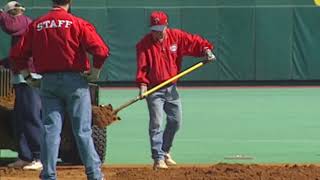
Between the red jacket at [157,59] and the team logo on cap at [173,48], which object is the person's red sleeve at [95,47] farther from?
the team logo on cap at [173,48]

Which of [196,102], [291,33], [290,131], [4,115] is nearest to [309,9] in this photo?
[291,33]

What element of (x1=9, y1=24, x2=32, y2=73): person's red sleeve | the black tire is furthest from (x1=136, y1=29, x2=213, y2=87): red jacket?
(x1=9, y1=24, x2=32, y2=73): person's red sleeve

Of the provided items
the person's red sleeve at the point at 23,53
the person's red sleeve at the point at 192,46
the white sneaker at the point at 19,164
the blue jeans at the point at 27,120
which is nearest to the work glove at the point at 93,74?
the person's red sleeve at the point at 23,53

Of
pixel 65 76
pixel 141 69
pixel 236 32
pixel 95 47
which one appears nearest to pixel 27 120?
pixel 141 69

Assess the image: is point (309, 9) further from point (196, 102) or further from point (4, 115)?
point (4, 115)

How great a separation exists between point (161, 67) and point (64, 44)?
2443 mm

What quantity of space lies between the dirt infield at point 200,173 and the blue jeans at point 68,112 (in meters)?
1.16

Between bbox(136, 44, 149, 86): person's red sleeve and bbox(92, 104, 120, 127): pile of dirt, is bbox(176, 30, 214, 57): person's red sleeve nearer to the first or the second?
bbox(136, 44, 149, 86): person's red sleeve

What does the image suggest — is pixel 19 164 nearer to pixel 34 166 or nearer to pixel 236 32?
pixel 34 166

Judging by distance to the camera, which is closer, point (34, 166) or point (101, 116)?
point (34, 166)

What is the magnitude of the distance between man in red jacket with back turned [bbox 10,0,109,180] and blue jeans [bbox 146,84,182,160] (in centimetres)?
214

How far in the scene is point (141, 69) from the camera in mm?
9547

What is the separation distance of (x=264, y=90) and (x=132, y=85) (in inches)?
163

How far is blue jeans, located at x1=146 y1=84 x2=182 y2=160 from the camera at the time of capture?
9578 millimetres
